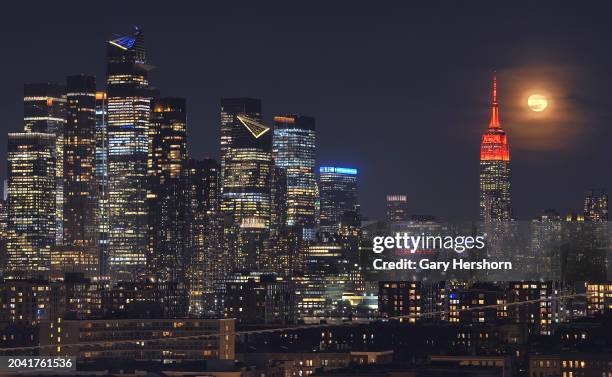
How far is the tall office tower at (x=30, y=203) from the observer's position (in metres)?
126

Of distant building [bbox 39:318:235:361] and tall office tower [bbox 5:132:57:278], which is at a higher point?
tall office tower [bbox 5:132:57:278]

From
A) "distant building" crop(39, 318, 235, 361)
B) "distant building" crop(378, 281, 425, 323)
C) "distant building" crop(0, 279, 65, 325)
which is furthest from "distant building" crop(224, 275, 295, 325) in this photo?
"distant building" crop(39, 318, 235, 361)

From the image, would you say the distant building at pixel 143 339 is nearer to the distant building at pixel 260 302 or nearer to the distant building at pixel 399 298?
the distant building at pixel 399 298

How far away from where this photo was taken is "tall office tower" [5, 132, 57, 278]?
12569 centimetres

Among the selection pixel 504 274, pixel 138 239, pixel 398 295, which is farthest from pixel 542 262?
pixel 138 239

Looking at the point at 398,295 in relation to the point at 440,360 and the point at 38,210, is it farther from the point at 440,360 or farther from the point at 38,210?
the point at 38,210

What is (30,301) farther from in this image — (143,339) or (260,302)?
(143,339)

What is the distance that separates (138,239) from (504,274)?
62.3 meters

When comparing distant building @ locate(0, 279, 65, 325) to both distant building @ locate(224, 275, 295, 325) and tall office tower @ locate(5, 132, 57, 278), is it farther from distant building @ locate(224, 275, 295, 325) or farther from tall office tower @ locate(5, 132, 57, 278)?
tall office tower @ locate(5, 132, 57, 278)

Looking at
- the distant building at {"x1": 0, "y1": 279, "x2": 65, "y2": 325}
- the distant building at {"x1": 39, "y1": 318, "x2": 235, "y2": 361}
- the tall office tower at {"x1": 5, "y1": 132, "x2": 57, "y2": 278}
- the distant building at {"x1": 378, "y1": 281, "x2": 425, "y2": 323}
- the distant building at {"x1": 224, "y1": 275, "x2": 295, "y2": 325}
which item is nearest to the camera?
the distant building at {"x1": 39, "y1": 318, "x2": 235, "y2": 361}

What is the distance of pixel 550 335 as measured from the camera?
64.6 metres

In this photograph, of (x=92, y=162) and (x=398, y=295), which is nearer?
(x=398, y=295)

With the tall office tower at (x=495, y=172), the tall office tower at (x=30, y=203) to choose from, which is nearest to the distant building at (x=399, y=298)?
the tall office tower at (x=495, y=172)

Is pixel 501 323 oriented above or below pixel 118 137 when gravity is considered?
below
